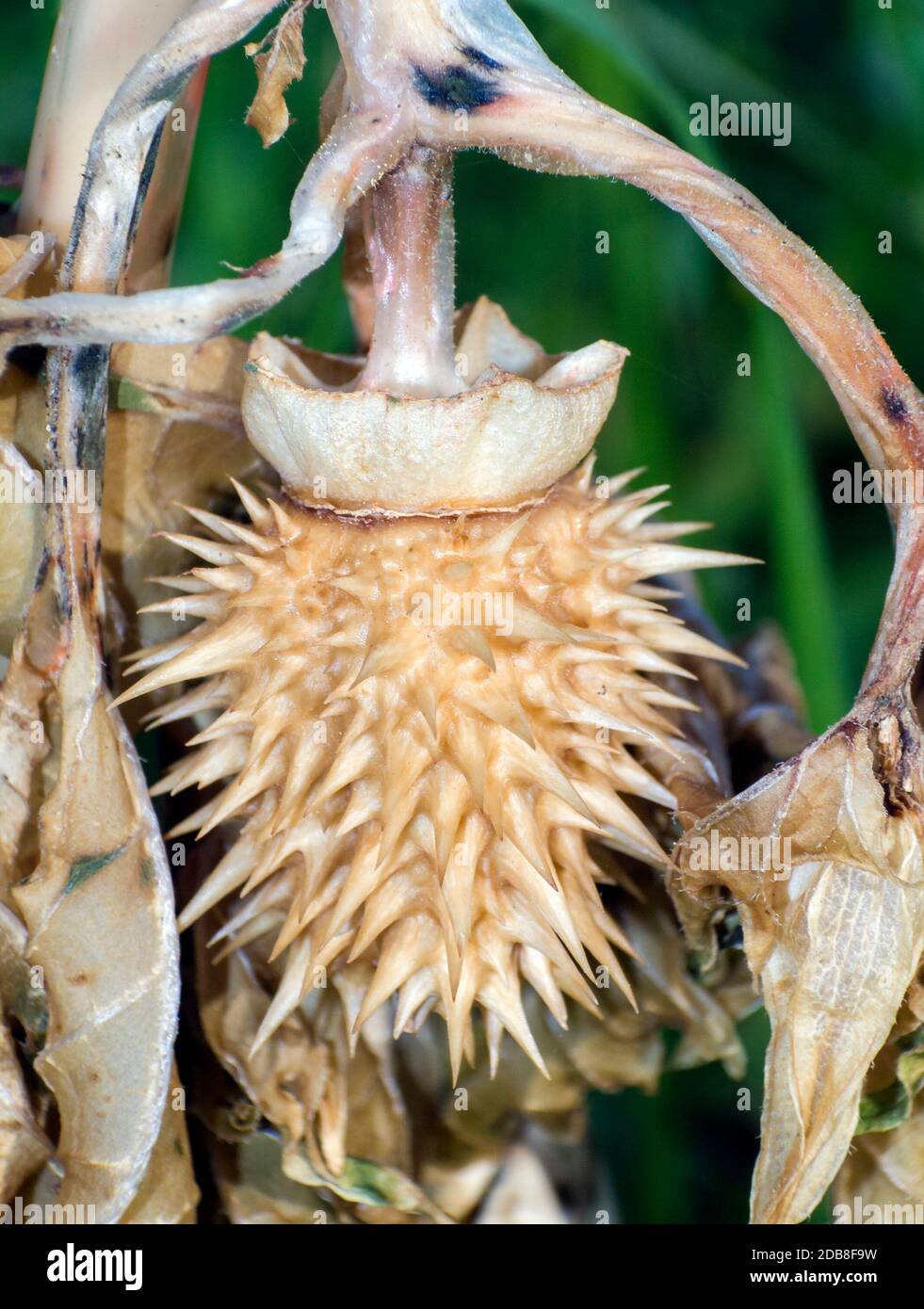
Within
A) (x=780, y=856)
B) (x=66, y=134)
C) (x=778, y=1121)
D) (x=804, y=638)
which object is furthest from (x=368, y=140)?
(x=804, y=638)

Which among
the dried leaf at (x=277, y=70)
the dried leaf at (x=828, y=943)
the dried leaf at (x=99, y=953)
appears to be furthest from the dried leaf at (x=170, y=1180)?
the dried leaf at (x=277, y=70)

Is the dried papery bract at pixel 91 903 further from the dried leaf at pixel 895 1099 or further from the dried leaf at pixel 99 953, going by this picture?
the dried leaf at pixel 895 1099

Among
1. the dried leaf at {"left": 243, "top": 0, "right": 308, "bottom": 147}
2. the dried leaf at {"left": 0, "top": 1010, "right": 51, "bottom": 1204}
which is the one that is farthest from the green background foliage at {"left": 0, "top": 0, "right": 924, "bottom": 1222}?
the dried leaf at {"left": 0, "top": 1010, "right": 51, "bottom": 1204}

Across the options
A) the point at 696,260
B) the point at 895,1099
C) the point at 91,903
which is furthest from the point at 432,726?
the point at 696,260

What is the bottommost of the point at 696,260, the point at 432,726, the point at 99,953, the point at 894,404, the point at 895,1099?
the point at 895,1099

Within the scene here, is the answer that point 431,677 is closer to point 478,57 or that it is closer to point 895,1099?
point 478,57

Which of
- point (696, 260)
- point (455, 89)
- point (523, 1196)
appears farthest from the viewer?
point (696, 260)
